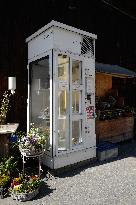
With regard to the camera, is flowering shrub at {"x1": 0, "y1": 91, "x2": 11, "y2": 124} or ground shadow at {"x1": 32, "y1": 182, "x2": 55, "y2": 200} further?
flowering shrub at {"x1": 0, "y1": 91, "x2": 11, "y2": 124}

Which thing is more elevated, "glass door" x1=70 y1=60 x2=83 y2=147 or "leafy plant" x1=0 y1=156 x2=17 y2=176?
"glass door" x1=70 y1=60 x2=83 y2=147

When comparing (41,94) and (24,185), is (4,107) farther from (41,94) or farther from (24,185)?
(24,185)

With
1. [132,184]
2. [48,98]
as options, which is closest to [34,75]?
[48,98]

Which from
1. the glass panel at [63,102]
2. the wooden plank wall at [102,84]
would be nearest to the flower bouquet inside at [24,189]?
the glass panel at [63,102]

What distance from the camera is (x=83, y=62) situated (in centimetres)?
673

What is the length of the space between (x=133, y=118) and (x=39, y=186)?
6708mm

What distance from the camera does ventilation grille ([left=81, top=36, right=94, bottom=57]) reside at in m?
6.78

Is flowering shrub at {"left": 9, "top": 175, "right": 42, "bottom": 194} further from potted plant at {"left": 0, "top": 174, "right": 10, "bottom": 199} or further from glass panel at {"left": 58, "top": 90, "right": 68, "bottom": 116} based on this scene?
glass panel at {"left": 58, "top": 90, "right": 68, "bottom": 116}

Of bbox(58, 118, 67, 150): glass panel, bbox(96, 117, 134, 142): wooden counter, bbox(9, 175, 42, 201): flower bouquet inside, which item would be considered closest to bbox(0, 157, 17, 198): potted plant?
bbox(9, 175, 42, 201): flower bouquet inside

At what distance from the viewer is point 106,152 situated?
7484mm

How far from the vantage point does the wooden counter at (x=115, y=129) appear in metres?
8.93

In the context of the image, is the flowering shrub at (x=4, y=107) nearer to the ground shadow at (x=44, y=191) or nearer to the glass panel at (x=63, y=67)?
the glass panel at (x=63, y=67)

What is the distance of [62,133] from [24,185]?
74.6 inches

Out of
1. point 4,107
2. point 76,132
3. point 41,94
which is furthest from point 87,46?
point 4,107
